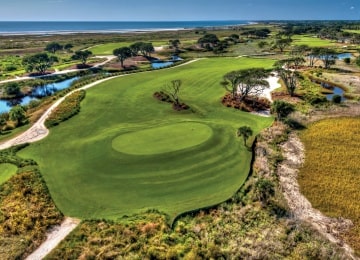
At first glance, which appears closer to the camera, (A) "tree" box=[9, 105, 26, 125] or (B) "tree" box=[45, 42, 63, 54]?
(A) "tree" box=[9, 105, 26, 125]

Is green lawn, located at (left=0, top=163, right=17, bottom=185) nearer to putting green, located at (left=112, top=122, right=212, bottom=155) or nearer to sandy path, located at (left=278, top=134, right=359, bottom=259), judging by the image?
putting green, located at (left=112, top=122, right=212, bottom=155)

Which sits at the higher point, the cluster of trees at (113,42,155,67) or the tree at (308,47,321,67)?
the cluster of trees at (113,42,155,67)

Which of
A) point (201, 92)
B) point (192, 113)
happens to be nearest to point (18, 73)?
point (201, 92)

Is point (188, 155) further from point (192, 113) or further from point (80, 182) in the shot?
point (192, 113)

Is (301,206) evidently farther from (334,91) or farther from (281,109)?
(334,91)

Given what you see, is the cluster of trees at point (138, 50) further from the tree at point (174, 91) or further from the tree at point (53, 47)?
the tree at point (53, 47)

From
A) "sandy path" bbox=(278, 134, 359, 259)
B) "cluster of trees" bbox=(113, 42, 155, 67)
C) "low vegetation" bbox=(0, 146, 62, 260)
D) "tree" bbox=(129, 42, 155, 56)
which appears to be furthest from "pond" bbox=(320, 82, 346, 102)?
"tree" bbox=(129, 42, 155, 56)
